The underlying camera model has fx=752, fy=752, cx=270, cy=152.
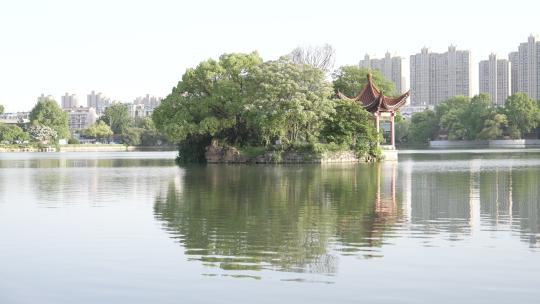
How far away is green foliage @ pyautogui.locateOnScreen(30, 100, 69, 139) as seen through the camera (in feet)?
396

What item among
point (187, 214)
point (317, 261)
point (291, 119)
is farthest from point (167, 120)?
point (317, 261)

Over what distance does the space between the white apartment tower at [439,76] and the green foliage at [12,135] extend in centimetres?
8956

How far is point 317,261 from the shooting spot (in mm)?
10062

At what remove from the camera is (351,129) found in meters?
45.4

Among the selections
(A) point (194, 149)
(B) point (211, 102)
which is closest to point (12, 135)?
(A) point (194, 149)

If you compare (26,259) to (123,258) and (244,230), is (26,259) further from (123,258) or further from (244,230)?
(244,230)

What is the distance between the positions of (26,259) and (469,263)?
6.07m

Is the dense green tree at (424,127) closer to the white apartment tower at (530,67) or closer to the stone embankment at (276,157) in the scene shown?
the white apartment tower at (530,67)

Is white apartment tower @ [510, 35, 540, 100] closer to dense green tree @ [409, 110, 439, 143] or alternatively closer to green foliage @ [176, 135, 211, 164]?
dense green tree @ [409, 110, 439, 143]

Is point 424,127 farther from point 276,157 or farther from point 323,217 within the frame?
point 323,217

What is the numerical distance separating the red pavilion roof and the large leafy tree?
5.95 meters

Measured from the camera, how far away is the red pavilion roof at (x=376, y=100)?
49281mm

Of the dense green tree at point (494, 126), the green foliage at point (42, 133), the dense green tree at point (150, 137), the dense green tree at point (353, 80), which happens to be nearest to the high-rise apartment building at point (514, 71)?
the dense green tree at point (494, 126)

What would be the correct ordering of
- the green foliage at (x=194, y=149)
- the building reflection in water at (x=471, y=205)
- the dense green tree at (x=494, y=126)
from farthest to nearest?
the dense green tree at (x=494, y=126), the green foliage at (x=194, y=149), the building reflection in water at (x=471, y=205)
